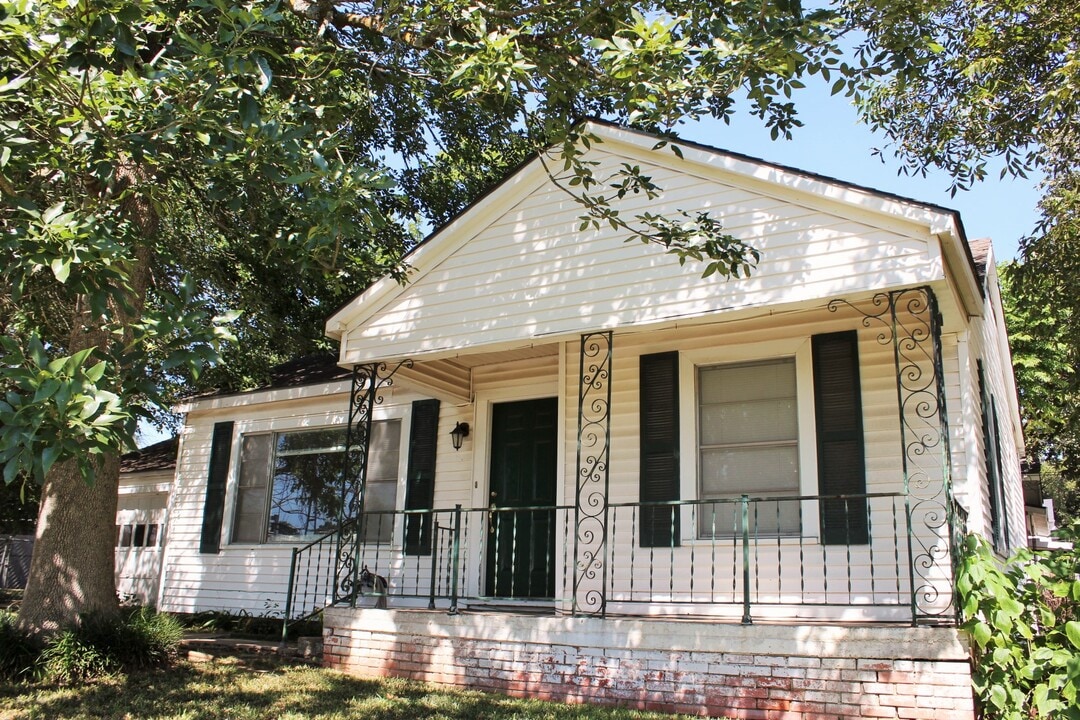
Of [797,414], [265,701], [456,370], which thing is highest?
[456,370]

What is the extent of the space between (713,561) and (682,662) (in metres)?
0.89

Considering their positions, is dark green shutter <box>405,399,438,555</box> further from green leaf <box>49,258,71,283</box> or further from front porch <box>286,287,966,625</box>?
green leaf <box>49,258,71,283</box>

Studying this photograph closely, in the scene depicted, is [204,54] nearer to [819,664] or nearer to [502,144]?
[819,664]

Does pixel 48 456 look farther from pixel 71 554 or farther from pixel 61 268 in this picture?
pixel 71 554

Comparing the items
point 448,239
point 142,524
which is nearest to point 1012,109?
point 448,239

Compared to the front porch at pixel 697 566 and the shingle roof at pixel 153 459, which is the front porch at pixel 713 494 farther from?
the shingle roof at pixel 153 459

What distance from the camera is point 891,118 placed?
10922 mm

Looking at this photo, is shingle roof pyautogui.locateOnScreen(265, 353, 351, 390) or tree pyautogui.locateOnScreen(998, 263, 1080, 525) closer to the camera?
A: shingle roof pyautogui.locateOnScreen(265, 353, 351, 390)

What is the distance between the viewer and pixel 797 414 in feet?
25.3

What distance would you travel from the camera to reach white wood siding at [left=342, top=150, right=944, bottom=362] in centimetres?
664

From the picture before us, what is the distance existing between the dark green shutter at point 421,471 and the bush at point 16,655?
3741mm

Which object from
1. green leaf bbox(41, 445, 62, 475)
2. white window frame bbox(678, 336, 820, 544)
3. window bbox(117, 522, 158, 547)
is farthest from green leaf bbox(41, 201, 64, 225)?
window bbox(117, 522, 158, 547)

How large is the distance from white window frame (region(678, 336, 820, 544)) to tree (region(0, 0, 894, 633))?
116cm

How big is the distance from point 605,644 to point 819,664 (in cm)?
162
